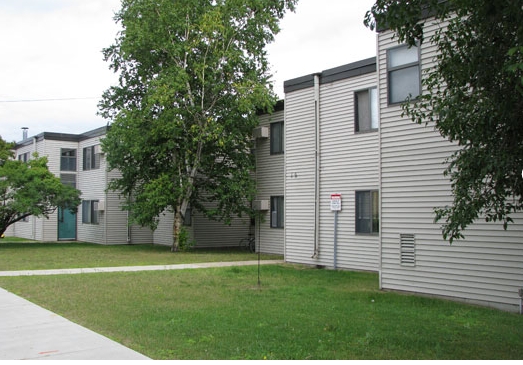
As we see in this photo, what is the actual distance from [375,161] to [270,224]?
263 inches

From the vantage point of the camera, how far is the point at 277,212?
2045 centimetres

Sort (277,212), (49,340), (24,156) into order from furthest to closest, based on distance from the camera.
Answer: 1. (24,156)
2. (277,212)
3. (49,340)

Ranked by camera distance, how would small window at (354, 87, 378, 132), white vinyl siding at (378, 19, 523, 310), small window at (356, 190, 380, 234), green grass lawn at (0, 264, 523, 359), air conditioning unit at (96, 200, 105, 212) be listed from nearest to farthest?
green grass lawn at (0, 264, 523, 359), white vinyl siding at (378, 19, 523, 310), small window at (356, 190, 380, 234), small window at (354, 87, 378, 132), air conditioning unit at (96, 200, 105, 212)

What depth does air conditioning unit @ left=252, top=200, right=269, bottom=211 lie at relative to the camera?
2061cm

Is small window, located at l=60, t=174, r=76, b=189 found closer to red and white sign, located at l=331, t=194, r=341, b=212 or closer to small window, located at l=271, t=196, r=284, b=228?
small window, located at l=271, t=196, r=284, b=228

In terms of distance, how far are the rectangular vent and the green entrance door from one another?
82.7ft

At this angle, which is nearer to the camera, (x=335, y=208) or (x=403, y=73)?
(x=403, y=73)

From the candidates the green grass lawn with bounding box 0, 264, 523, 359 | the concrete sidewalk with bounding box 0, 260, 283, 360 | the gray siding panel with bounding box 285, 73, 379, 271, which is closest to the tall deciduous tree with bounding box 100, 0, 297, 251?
the gray siding panel with bounding box 285, 73, 379, 271

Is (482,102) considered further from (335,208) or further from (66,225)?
(66,225)

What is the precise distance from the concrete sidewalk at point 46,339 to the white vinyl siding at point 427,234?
6.51 metres

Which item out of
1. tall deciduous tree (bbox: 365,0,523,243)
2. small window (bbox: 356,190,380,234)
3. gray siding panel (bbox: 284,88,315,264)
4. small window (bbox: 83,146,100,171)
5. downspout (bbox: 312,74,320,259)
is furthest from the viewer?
small window (bbox: 83,146,100,171)

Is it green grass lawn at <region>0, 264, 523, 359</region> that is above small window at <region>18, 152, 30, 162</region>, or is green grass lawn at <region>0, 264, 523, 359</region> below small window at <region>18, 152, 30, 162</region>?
below

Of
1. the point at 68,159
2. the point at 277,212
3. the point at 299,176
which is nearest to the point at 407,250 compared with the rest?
the point at 299,176

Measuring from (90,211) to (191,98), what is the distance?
498 inches
